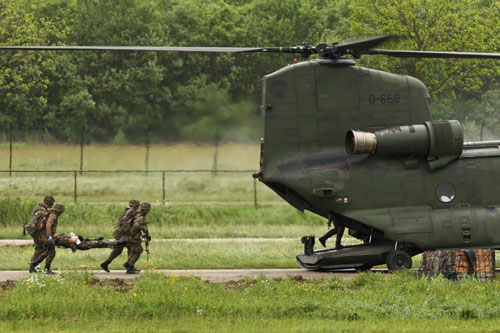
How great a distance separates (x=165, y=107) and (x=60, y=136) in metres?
5.10

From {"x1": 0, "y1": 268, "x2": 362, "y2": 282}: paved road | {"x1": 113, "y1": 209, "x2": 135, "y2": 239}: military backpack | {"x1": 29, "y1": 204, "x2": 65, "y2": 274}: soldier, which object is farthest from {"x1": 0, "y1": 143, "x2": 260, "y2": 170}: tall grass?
{"x1": 29, "y1": 204, "x2": 65, "y2": 274}: soldier

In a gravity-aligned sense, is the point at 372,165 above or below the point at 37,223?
above

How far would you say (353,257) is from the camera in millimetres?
20062

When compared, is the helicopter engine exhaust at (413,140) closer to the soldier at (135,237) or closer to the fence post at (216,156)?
the soldier at (135,237)

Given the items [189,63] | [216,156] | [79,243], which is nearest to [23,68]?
[189,63]

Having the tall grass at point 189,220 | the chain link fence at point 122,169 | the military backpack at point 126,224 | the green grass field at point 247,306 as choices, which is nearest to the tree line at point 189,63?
the chain link fence at point 122,169

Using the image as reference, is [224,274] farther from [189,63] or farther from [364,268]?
[189,63]

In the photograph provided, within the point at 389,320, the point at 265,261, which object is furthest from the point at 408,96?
the point at 389,320

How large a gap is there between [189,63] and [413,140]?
87.3ft

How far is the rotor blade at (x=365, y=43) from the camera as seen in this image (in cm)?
1817

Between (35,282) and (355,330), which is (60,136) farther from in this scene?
(355,330)

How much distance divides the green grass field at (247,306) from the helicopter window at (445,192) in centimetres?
307

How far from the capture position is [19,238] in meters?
30.2

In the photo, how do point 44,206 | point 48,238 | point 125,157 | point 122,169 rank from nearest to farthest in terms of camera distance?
point 48,238, point 44,206, point 125,157, point 122,169
